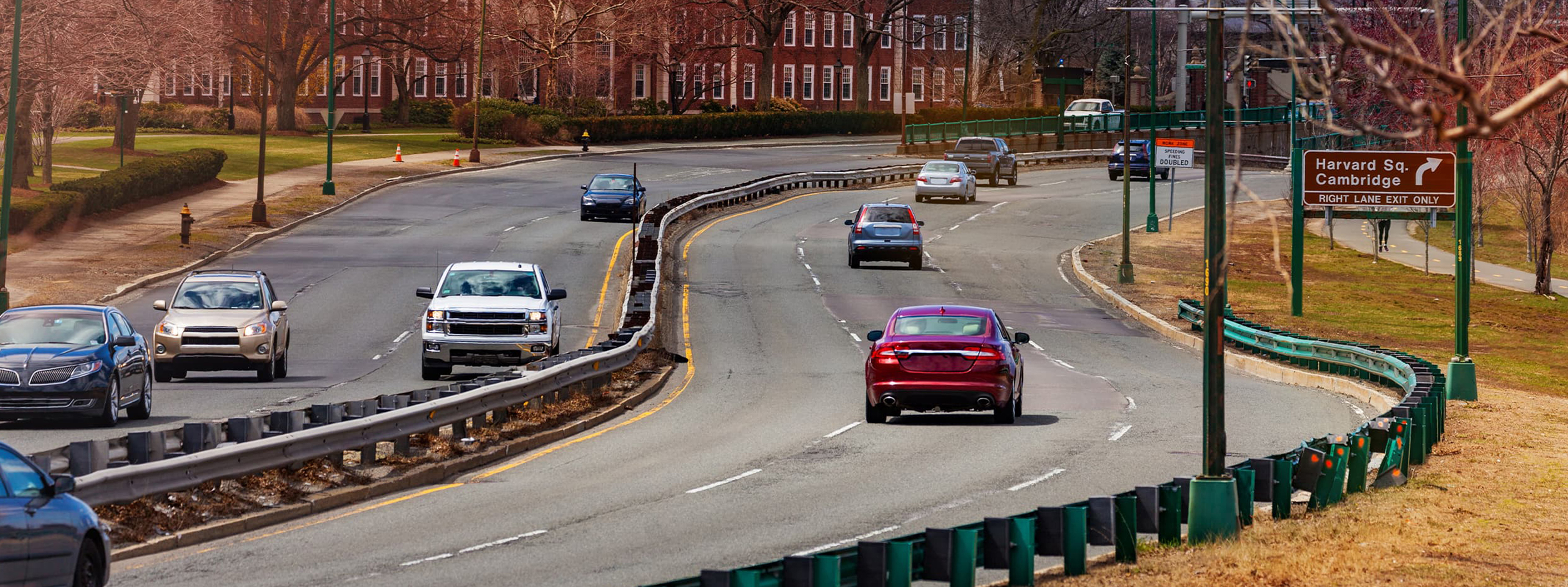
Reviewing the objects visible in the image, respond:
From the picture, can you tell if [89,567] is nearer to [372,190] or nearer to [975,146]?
[372,190]

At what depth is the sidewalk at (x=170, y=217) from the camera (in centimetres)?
4338

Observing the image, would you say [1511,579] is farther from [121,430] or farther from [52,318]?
[52,318]

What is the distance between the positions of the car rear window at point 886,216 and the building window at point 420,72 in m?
74.9

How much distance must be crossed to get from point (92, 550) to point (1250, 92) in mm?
116341

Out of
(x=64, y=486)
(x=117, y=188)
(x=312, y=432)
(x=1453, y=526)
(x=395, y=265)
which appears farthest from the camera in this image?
(x=117, y=188)

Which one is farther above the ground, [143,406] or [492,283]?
[492,283]

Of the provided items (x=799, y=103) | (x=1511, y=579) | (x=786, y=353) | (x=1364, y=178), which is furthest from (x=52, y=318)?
(x=799, y=103)

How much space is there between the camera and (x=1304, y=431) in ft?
70.9

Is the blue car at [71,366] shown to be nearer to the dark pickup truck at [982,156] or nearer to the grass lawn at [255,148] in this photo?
the grass lawn at [255,148]

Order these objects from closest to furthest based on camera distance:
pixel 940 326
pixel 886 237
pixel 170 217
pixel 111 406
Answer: pixel 111 406 < pixel 940 326 < pixel 886 237 < pixel 170 217

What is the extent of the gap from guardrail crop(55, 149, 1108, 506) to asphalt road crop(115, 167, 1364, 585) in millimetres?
674

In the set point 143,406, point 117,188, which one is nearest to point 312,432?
point 143,406

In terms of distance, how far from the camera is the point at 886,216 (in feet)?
154

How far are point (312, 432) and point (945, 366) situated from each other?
27.1 feet
